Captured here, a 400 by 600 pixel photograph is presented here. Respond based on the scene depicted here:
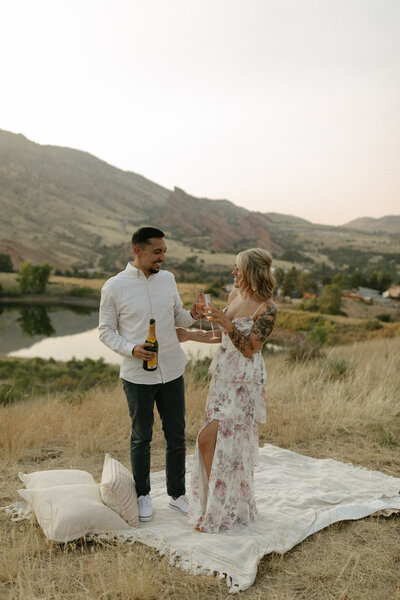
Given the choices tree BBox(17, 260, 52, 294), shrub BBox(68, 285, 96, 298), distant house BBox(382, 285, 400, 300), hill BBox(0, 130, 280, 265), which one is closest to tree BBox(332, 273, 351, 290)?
distant house BBox(382, 285, 400, 300)

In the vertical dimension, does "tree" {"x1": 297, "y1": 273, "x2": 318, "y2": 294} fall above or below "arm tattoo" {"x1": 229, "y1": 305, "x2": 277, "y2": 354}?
below

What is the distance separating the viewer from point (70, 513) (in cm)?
339

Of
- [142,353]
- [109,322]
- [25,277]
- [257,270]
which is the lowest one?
[25,277]

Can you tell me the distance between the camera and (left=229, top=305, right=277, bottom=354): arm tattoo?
133 inches

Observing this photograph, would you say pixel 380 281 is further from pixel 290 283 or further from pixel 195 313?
pixel 195 313

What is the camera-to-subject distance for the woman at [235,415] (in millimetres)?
3473

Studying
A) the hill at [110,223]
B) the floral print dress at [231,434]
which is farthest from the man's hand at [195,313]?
the hill at [110,223]

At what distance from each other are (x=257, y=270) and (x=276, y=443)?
321 cm

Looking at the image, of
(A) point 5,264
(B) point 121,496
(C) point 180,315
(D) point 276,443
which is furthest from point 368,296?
(B) point 121,496

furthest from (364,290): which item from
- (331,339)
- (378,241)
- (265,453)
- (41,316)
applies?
(378,241)

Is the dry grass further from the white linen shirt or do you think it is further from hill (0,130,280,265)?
hill (0,130,280,265)

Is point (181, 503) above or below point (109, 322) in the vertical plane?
below

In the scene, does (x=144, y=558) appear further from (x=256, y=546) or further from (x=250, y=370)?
(x=250, y=370)

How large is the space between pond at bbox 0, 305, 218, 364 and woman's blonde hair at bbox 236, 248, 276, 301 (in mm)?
31688
